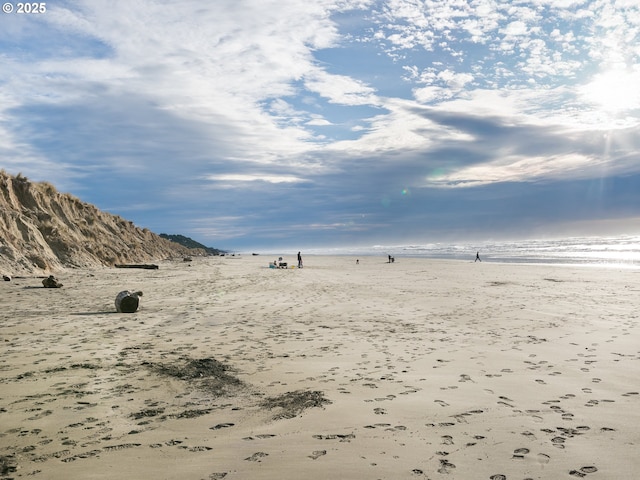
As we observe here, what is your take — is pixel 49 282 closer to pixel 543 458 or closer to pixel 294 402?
pixel 294 402

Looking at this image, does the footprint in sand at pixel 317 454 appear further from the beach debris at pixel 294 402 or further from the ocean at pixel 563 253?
the ocean at pixel 563 253

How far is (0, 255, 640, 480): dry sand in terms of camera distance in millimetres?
4219

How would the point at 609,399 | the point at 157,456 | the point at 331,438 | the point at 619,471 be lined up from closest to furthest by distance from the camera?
the point at 619,471, the point at 157,456, the point at 331,438, the point at 609,399

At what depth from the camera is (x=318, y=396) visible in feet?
20.4

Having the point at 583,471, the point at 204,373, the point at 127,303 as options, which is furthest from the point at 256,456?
the point at 127,303

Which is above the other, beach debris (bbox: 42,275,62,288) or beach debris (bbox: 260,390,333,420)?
beach debris (bbox: 42,275,62,288)

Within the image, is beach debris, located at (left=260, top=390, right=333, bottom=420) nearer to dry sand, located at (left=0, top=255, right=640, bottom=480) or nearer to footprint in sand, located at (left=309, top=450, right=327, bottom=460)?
dry sand, located at (left=0, top=255, right=640, bottom=480)

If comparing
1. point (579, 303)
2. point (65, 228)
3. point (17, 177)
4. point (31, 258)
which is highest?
point (17, 177)

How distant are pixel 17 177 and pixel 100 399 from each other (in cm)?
3768

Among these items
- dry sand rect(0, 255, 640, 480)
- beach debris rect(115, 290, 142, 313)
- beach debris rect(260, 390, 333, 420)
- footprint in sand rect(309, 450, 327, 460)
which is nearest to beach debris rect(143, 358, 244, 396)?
dry sand rect(0, 255, 640, 480)

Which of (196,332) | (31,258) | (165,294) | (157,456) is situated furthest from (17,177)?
(157,456)

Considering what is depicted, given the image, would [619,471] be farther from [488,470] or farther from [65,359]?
[65,359]

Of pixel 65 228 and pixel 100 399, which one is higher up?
pixel 65 228

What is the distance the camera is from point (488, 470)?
403cm
